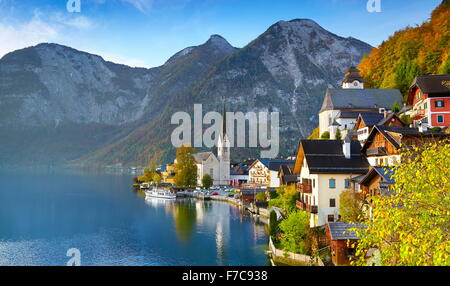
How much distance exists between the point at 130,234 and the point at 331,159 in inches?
1300

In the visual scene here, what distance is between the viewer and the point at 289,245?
130 ft

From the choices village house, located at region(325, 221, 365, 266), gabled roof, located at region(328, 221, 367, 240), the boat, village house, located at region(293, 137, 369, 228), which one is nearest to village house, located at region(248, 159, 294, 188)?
the boat

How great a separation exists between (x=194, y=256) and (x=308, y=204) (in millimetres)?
14545

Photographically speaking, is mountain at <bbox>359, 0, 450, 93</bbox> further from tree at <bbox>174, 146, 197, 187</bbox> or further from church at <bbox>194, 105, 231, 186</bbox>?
tree at <bbox>174, 146, 197, 187</bbox>

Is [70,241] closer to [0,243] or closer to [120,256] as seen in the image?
[0,243]

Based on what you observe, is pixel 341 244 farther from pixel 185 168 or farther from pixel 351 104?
pixel 185 168

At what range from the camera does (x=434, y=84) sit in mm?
57938

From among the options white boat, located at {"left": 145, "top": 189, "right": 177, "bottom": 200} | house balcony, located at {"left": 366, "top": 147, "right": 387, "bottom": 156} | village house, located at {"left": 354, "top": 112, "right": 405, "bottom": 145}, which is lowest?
white boat, located at {"left": 145, "top": 189, "right": 177, "bottom": 200}

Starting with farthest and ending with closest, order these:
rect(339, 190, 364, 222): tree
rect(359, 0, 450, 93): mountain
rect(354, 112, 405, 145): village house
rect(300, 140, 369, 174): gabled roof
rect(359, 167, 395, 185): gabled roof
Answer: rect(359, 0, 450, 93): mountain
rect(354, 112, 405, 145): village house
rect(300, 140, 369, 174): gabled roof
rect(339, 190, 364, 222): tree
rect(359, 167, 395, 185): gabled roof

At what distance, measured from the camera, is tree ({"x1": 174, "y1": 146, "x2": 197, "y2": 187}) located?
124 metres

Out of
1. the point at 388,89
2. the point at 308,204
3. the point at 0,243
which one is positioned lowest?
the point at 0,243

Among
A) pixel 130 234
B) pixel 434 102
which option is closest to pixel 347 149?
pixel 434 102
